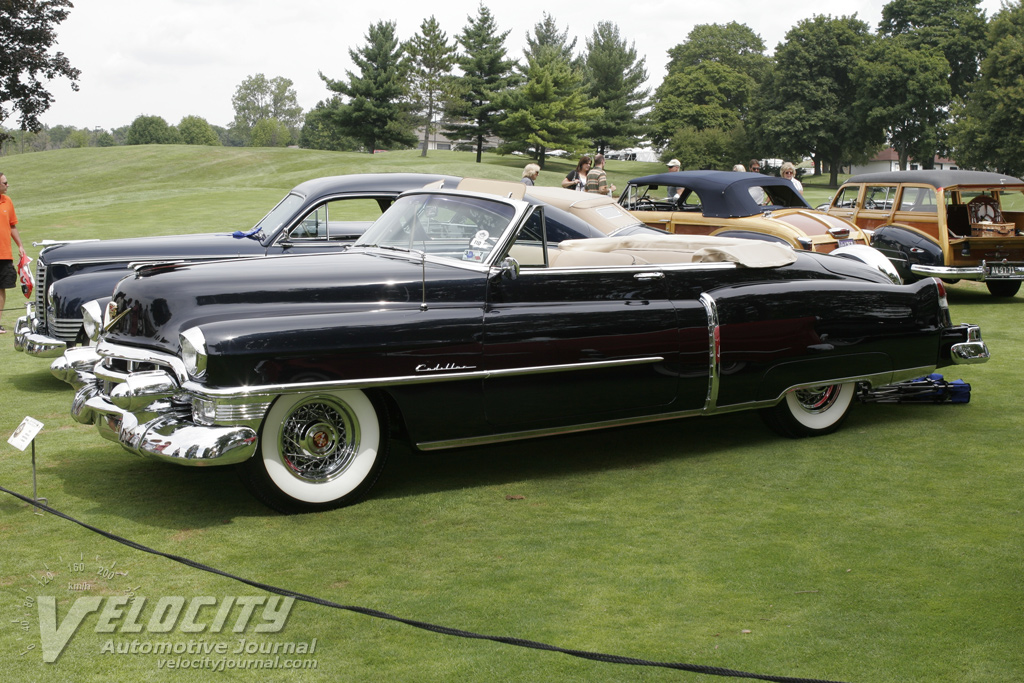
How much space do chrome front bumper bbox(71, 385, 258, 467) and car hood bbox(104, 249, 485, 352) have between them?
378mm

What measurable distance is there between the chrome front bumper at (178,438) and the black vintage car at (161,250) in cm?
332

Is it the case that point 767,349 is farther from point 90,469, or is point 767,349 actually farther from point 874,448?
point 90,469

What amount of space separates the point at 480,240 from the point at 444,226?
320 mm

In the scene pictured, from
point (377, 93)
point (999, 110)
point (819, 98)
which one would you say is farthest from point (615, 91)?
point (999, 110)

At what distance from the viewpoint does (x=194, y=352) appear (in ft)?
14.5

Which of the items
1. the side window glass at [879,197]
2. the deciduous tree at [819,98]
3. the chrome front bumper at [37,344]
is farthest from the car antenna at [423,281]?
the deciduous tree at [819,98]

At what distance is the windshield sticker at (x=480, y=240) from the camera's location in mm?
5344

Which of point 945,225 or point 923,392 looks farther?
point 945,225

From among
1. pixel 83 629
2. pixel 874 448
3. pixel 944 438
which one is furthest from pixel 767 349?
pixel 83 629

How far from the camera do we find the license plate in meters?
12.4

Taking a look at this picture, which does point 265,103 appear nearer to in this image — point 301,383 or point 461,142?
point 461,142

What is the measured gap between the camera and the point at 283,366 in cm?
447

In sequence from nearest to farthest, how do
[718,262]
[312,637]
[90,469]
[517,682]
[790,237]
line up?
1. [517,682]
2. [312,637]
3. [90,469]
4. [718,262]
5. [790,237]

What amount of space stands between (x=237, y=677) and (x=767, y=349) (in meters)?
3.85
